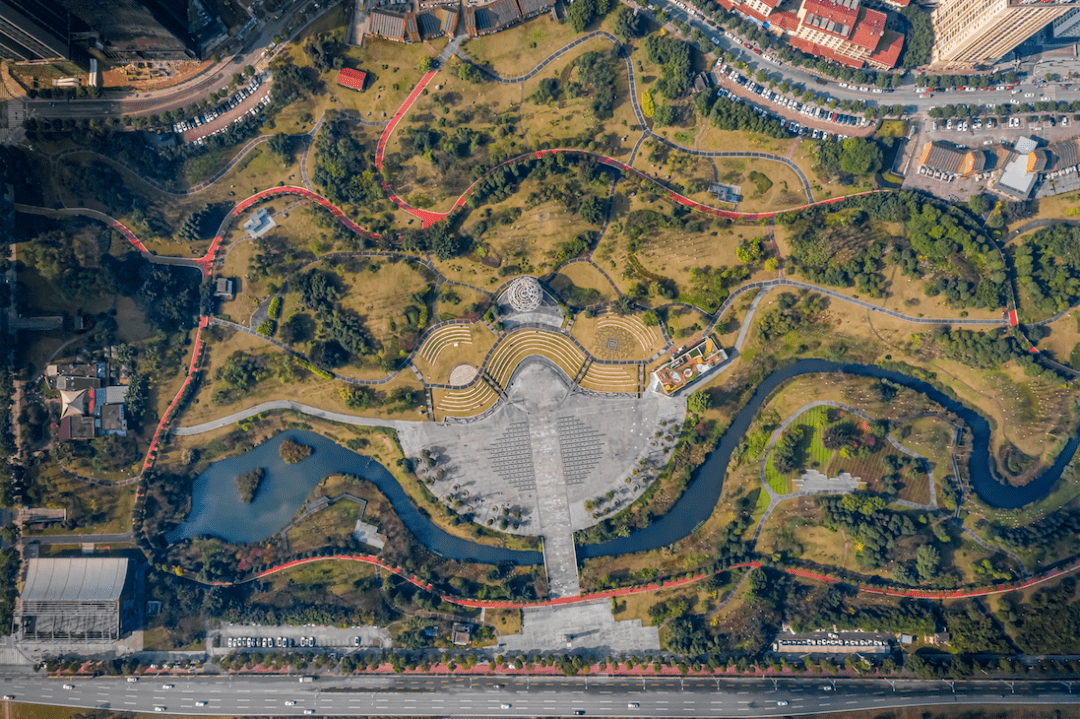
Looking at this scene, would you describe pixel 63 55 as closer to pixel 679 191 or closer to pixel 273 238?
pixel 273 238

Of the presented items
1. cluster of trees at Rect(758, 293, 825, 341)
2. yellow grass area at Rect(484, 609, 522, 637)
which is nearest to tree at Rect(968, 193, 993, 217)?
cluster of trees at Rect(758, 293, 825, 341)

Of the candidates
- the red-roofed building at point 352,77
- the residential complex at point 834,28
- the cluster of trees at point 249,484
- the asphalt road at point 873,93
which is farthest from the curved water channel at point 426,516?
the red-roofed building at point 352,77

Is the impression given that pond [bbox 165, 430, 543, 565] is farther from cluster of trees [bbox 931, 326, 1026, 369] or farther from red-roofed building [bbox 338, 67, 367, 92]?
cluster of trees [bbox 931, 326, 1026, 369]

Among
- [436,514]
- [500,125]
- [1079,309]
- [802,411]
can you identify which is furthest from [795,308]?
[436,514]

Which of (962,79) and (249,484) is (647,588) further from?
(962,79)

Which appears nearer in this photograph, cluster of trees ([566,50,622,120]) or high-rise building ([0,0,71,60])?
high-rise building ([0,0,71,60])

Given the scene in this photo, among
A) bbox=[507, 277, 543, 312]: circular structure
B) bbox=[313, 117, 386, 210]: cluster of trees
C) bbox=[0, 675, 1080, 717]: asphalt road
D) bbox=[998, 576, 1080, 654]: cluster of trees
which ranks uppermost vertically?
bbox=[313, 117, 386, 210]: cluster of trees
